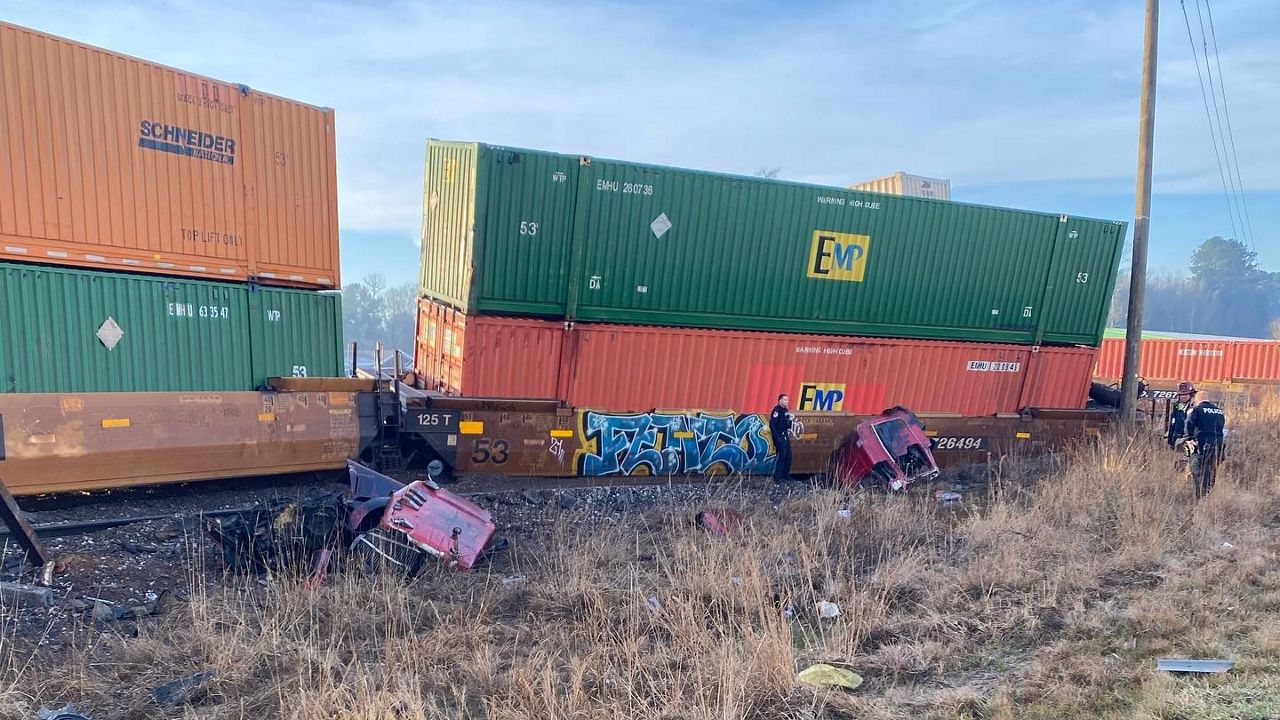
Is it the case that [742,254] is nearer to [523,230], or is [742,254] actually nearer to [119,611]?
Result: [523,230]

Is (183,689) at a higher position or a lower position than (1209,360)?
lower

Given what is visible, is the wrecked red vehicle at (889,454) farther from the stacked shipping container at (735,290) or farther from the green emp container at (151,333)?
the green emp container at (151,333)

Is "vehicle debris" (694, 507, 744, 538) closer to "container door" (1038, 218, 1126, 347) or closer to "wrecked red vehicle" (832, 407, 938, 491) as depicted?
"wrecked red vehicle" (832, 407, 938, 491)

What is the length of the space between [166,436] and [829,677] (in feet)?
28.4

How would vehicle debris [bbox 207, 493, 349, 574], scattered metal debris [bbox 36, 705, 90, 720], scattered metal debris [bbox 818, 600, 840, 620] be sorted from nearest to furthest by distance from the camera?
scattered metal debris [bbox 36, 705, 90, 720] → scattered metal debris [bbox 818, 600, 840, 620] → vehicle debris [bbox 207, 493, 349, 574]

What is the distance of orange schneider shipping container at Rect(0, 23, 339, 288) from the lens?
8.66 meters

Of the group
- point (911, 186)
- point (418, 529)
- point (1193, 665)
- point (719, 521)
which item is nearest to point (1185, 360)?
point (911, 186)

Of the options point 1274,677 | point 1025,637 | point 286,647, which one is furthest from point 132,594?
point 1274,677

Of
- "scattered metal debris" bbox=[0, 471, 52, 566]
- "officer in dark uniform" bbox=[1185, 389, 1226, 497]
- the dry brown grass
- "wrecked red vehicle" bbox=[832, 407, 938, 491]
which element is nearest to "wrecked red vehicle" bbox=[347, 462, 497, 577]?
the dry brown grass

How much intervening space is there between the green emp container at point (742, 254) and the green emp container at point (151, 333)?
7.78 feet

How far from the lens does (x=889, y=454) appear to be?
1173 cm

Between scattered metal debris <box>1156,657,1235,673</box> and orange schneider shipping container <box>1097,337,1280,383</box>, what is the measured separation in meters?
29.8

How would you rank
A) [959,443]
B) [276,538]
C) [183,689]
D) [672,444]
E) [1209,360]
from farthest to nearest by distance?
[1209,360], [959,443], [672,444], [276,538], [183,689]

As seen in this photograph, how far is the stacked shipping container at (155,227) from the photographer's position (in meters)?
8.67
